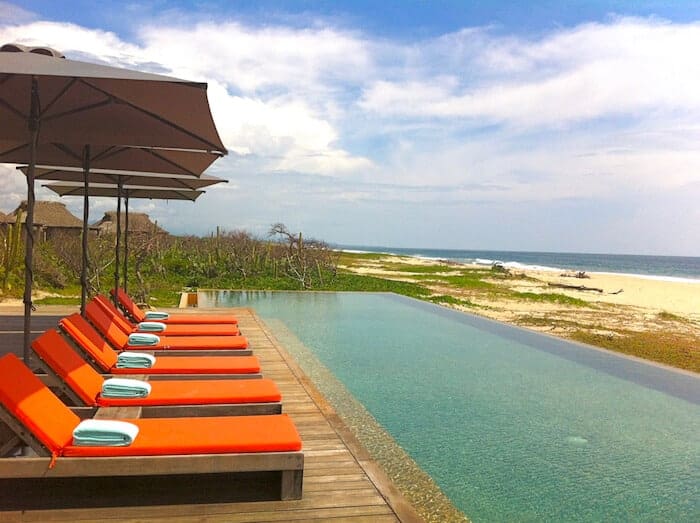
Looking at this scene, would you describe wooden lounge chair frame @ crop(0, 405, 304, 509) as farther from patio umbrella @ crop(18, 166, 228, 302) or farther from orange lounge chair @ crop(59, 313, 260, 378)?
patio umbrella @ crop(18, 166, 228, 302)

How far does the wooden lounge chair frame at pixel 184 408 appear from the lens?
3742 mm

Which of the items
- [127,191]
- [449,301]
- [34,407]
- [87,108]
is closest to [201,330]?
[127,191]

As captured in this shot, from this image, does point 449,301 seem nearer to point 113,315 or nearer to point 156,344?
point 113,315

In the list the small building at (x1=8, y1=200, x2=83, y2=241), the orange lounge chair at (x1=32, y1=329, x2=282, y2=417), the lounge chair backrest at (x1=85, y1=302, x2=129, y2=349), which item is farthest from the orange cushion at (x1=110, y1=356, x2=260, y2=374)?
the small building at (x1=8, y1=200, x2=83, y2=241)

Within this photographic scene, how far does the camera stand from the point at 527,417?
5938mm

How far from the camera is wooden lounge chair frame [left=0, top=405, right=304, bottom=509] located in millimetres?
2881

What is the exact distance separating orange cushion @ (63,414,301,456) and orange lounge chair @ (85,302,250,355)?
2315 millimetres

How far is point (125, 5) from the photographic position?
11.4m

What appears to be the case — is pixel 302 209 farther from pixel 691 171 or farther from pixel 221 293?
pixel 691 171

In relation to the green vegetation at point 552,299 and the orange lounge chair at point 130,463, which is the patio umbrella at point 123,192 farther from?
the green vegetation at point 552,299

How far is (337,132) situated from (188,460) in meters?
17.5

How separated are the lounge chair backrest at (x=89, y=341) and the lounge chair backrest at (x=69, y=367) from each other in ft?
1.75

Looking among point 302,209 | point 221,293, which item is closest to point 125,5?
point 221,293

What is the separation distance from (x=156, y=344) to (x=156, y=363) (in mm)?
977
